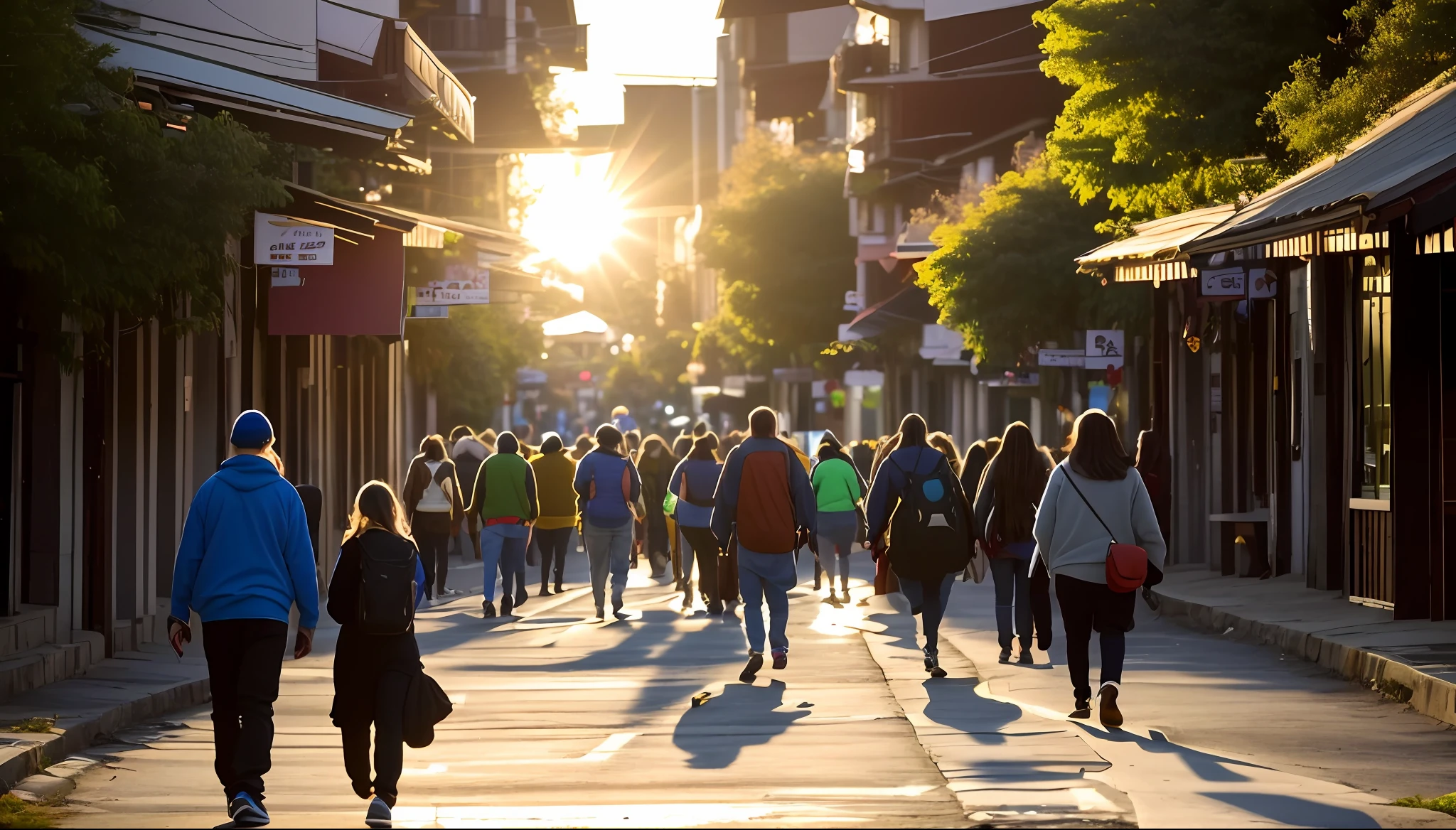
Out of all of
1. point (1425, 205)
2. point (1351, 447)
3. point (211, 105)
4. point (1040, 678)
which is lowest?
point (1040, 678)

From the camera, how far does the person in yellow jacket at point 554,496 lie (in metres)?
23.0

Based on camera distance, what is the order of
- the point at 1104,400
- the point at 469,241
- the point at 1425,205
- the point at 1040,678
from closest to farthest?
the point at 1425,205 → the point at 1040,678 → the point at 469,241 → the point at 1104,400

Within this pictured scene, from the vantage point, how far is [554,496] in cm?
2328

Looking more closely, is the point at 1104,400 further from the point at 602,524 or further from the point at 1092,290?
the point at 602,524

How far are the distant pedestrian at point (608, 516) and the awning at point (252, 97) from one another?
3863 millimetres

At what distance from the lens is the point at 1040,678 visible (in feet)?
47.4

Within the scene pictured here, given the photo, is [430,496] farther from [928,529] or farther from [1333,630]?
[1333,630]

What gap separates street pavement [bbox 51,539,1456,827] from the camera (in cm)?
876


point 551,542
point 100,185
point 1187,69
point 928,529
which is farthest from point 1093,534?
point 551,542

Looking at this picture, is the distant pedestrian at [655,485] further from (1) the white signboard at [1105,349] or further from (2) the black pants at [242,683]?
(2) the black pants at [242,683]

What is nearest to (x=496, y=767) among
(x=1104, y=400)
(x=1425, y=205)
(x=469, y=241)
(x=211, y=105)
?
(x=1425, y=205)

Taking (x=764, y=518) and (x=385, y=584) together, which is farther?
(x=764, y=518)

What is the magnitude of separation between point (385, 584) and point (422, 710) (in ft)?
1.78

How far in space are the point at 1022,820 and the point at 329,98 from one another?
12495 millimetres
